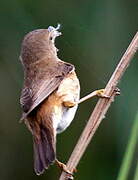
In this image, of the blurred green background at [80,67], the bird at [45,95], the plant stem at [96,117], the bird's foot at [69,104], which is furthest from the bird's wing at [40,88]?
the blurred green background at [80,67]

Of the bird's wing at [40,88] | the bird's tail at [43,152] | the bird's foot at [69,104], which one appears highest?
the bird's wing at [40,88]

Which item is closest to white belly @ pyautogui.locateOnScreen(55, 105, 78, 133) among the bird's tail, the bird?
the bird

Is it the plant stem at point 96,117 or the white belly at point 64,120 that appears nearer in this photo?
the plant stem at point 96,117

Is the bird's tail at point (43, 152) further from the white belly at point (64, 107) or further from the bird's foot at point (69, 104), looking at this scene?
the bird's foot at point (69, 104)

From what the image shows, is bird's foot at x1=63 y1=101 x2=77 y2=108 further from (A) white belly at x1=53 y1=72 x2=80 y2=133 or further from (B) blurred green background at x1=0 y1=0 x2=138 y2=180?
(B) blurred green background at x1=0 y1=0 x2=138 y2=180

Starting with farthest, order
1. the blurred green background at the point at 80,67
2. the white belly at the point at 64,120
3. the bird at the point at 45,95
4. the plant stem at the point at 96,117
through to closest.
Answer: the blurred green background at the point at 80,67 < the white belly at the point at 64,120 < the bird at the point at 45,95 < the plant stem at the point at 96,117

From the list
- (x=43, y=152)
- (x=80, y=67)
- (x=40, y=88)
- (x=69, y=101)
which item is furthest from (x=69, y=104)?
(x=80, y=67)

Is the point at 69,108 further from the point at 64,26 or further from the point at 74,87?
the point at 64,26

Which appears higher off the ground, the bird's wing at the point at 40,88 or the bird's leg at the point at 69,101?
the bird's wing at the point at 40,88

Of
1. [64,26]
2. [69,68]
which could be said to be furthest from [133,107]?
[64,26]
